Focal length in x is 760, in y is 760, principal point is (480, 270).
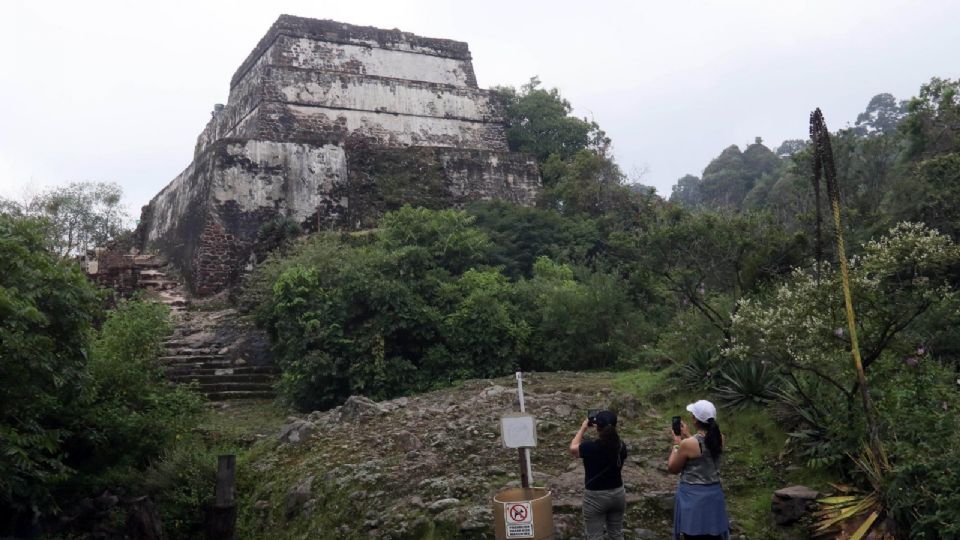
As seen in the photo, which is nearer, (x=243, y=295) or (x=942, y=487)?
(x=942, y=487)

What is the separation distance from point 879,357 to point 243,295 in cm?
1045

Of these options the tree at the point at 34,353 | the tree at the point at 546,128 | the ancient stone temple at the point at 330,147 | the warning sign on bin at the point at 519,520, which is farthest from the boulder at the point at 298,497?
the tree at the point at 546,128

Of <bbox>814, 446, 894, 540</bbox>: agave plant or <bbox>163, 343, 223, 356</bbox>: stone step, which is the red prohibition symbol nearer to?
<bbox>814, 446, 894, 540</bbox>: agave plant

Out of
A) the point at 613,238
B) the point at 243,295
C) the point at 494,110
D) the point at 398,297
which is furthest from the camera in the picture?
the point at 494,110

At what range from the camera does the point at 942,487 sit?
439cm

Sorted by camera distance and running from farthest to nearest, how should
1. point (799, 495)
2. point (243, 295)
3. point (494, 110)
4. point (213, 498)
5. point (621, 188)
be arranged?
1. point (494, 110)
2. point (621, 188)
3. point (243, 295)
4. point (213, 498)
5. point (799, 495)

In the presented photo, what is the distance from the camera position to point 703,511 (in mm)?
4094

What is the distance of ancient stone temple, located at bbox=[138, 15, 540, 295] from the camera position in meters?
15.2

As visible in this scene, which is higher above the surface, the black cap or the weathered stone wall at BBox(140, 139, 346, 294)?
the weathered stone wall at BBox(140, 139, 346, 294)

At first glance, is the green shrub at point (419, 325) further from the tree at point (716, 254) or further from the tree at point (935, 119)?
the tree at point (935, 119)

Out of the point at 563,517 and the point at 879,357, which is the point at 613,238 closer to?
the point at 879,357

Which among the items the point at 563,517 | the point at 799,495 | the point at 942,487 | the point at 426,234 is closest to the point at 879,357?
the point at 799,495

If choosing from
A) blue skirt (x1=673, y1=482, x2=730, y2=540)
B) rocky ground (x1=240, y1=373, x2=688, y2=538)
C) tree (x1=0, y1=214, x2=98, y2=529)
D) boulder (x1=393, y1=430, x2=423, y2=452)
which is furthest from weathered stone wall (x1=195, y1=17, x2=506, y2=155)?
blue skirt (x1=673, y1=482, x2=730, y2=540)

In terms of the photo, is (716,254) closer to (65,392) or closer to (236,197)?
(65,392)
